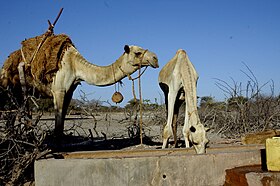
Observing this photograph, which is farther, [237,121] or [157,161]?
[237,121]

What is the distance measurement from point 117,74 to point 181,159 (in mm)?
4428

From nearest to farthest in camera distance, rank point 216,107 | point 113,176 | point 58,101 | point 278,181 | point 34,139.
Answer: point 278,181
point 113,176
point 34,139
point 58,101
point 216,107

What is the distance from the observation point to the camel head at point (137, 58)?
8062mm

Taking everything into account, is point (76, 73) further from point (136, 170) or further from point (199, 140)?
point (136, 170)

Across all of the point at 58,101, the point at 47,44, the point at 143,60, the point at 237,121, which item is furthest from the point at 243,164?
the point at 237,121

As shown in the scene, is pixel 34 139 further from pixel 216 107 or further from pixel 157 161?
pixel 216 107

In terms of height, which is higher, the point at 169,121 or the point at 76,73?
the point at 76,73

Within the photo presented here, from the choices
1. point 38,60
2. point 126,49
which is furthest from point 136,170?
point 38,60

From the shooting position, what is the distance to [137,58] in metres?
8.23

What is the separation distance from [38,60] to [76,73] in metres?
0.86

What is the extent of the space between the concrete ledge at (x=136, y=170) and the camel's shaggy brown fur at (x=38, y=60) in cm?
→ 390

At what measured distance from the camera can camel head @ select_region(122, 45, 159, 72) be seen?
8.06 m

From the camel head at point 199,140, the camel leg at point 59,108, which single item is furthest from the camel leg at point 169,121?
the camel leg at point 59,108

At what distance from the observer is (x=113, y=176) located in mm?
4344
